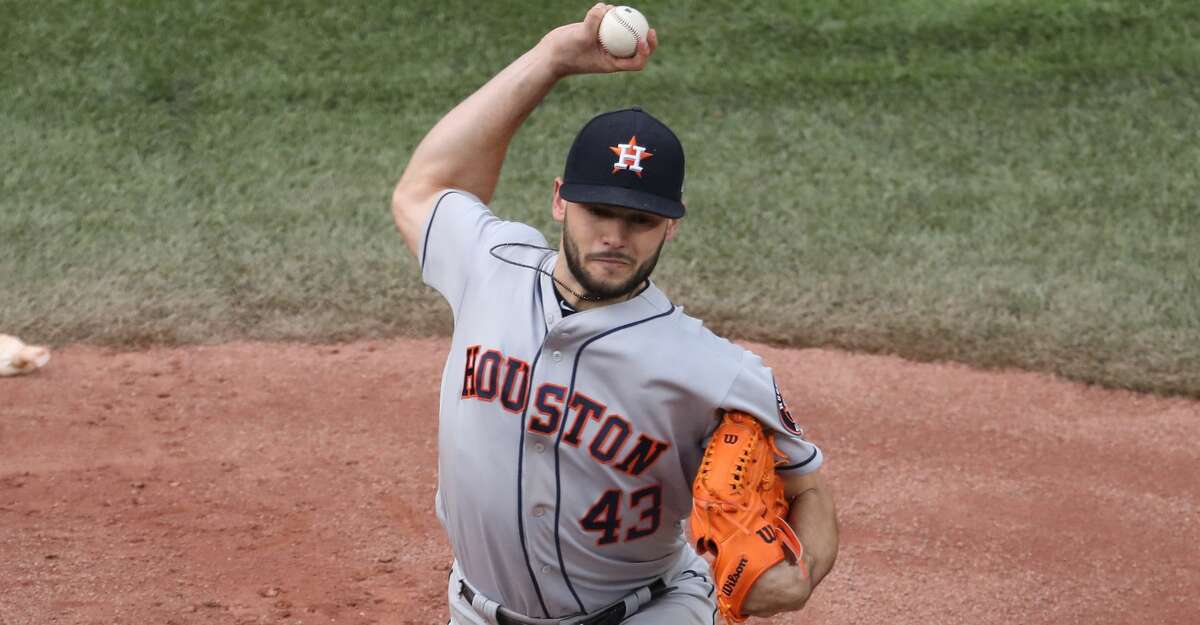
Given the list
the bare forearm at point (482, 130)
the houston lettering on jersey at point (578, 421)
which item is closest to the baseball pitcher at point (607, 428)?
the houston lettering on jersey at point (578, 421)

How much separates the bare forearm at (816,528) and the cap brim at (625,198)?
0.69m

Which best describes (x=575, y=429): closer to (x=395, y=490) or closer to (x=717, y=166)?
(x=395, y=490)

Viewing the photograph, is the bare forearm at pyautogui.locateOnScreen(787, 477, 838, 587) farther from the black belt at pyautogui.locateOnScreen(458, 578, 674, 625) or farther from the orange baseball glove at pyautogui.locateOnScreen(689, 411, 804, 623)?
the black belt at pyautogui.locateOnScreen(458, 578, 674, 625)

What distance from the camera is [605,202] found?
2.90 metres

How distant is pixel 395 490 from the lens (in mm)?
5664

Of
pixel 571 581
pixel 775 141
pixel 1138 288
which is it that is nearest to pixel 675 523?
pixel 571 581

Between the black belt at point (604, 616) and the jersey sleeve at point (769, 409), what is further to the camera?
the black belt at point (604, 616)

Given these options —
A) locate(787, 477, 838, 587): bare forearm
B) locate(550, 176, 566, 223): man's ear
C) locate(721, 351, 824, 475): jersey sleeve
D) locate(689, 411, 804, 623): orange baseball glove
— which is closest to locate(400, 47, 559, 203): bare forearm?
locate(550, 176, 566, 223): man's ear

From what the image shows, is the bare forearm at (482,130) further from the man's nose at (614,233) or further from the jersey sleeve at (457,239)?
the man's nose at (614,233)

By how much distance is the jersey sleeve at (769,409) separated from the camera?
2949 mm

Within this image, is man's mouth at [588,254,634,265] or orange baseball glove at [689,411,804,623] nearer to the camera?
orange baseball glove at [689,411,804,623]

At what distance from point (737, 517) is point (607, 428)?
372 mm

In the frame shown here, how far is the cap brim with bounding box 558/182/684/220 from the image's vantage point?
2.91m

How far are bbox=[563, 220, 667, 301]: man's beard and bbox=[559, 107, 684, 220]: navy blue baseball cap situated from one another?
0.34 feet
